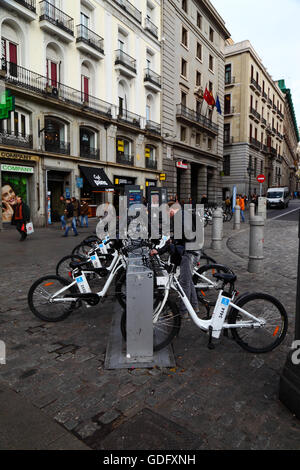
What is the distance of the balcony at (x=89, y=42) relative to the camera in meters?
20.9

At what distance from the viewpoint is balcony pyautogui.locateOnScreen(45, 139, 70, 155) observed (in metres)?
19.7

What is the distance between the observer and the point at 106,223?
31.7 ft

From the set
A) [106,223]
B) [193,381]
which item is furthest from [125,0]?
[193,381]

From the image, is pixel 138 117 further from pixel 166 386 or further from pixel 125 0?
pixel 166 386

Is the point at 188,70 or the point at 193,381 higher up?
the point at 188,70

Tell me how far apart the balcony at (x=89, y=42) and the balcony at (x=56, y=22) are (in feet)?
1.88

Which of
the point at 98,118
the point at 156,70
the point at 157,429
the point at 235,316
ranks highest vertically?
the point at 156,70

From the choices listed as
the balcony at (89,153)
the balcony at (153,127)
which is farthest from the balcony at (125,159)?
the balcony at (153,127)

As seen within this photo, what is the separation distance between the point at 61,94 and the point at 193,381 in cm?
2070

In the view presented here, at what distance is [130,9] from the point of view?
2517cm

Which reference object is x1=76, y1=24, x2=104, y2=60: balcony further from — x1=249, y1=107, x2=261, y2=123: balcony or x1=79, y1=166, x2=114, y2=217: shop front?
x1=249, y1=107, x2=261, y2=123: balcony

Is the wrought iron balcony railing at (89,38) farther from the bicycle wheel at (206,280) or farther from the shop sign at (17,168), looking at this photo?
the bicycle wheel at (206,280)

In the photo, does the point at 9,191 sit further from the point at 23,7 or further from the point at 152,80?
the point at 152,80

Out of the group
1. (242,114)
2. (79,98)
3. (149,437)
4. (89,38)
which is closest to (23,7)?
(89,38)
